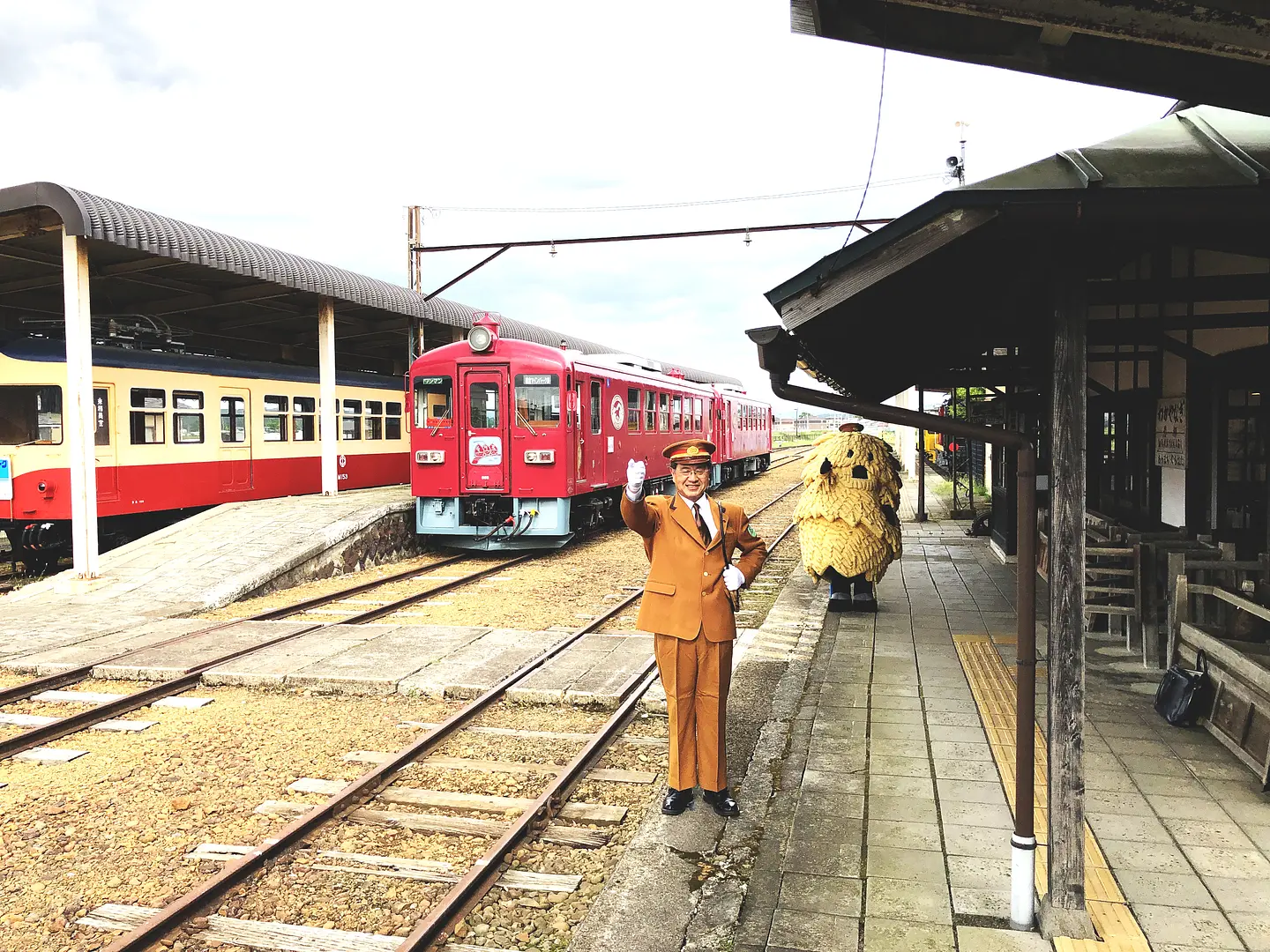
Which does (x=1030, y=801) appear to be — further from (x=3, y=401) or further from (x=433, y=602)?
(x=3, y=401)

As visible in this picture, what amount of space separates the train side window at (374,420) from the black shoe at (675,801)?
14537 mm

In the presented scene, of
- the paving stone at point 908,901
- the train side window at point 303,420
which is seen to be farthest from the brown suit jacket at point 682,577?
the train side window at point 303,420

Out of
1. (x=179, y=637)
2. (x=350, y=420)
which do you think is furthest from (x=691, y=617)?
(x=350, y=420)

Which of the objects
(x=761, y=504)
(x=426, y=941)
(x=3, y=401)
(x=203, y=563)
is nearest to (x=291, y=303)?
(x=3, y=401)

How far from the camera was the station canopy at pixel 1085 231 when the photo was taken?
2.63 metres

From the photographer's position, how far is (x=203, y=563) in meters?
10.4

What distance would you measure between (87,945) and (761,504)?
1904 cm

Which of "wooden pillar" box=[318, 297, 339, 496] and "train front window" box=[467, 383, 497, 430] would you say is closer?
"train front window" box=[467, 383, 497, 430]

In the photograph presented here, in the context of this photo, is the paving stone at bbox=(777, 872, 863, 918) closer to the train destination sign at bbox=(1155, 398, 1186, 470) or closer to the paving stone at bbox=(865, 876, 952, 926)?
the paving stone at bbox=(865, 876, 952, 926)

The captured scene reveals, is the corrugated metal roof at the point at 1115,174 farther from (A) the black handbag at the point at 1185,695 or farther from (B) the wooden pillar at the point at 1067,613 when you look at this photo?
(A) the black handbag at the point at 1185,695

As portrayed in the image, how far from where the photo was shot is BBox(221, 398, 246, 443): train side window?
45.2 feet

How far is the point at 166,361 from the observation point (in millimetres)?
12688

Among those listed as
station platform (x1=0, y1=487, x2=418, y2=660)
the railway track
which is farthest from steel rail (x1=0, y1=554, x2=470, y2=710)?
the railway track

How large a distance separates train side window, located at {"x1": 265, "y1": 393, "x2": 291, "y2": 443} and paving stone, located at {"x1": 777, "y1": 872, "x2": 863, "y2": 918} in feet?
43.7
